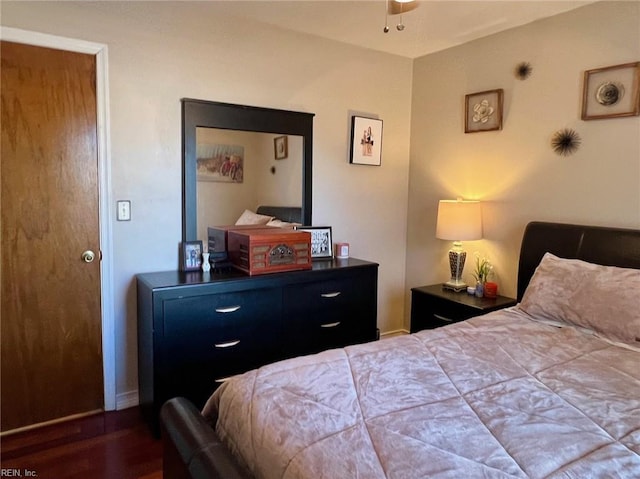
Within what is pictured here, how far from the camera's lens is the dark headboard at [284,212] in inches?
125

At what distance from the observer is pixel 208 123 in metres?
2.89

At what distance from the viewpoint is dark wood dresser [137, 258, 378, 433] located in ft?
7.94

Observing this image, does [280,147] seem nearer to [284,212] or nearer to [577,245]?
[284,212]

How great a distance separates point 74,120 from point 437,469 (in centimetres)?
250

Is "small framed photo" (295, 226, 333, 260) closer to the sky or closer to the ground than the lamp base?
closer to the sky

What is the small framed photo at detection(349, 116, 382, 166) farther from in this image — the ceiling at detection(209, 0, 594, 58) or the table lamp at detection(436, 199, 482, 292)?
the table lamp at detection(436, 199, 482, 292)

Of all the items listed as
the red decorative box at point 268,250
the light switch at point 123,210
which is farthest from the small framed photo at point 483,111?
the light switch at point 123,210

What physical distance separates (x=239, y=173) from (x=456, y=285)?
1770mm

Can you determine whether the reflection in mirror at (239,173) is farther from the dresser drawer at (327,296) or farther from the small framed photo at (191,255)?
the dresser drawer at (327,296)

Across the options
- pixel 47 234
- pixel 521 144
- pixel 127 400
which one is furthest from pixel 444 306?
pixel 47 234

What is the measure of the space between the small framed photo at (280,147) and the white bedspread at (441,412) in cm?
174

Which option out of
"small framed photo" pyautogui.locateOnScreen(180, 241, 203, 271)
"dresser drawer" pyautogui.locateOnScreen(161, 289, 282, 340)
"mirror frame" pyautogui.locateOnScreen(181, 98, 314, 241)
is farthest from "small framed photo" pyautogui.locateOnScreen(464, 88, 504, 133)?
"small framed photo" pyautogui.locateOnScreen(180, 241, 203, 271)

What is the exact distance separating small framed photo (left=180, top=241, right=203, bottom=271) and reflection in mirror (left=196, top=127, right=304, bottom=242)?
0.40 feet

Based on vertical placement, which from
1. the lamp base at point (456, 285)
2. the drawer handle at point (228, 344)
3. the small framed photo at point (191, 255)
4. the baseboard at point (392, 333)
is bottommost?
the baseboard at point (392, 333)
